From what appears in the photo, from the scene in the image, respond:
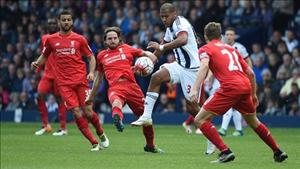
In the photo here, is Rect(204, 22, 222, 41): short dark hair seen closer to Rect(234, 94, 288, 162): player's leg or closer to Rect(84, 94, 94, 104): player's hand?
Rect(234, 94, 288, 162): player's leg

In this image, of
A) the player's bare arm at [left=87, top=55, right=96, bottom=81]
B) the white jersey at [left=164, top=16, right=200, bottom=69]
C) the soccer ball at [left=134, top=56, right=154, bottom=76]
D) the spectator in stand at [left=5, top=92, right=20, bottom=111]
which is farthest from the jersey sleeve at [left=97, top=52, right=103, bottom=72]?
the spectator in stand at [left=5, top=92, right=20, bottom=111]

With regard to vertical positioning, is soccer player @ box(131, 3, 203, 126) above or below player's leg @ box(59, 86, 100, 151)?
above

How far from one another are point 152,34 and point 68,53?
1100 centimetres

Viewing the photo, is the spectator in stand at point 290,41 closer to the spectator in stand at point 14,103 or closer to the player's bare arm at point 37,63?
the spectator in stand at point 14,103

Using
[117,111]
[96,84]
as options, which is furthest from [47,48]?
[117,111]

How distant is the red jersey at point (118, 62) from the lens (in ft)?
51.9

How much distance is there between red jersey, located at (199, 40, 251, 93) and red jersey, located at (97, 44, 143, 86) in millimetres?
2452

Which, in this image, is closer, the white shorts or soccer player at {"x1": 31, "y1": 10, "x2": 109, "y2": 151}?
the white shorts

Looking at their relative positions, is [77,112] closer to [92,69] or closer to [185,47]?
[92,69]

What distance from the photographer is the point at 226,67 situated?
44.6 ft

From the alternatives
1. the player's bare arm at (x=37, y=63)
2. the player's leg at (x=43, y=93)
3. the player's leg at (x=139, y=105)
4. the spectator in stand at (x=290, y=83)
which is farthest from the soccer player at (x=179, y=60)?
the spectator in stand at (x=290, y=83)

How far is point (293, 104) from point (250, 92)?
37.4 feet

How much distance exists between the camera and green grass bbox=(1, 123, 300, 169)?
13.5 meters

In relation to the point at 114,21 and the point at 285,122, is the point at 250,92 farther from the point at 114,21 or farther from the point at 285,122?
the point at 114,21
